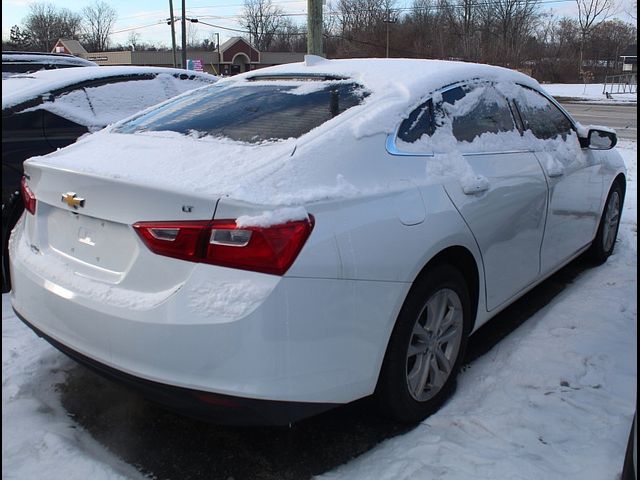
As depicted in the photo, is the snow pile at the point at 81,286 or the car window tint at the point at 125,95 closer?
the snow pile at the point at 81,286

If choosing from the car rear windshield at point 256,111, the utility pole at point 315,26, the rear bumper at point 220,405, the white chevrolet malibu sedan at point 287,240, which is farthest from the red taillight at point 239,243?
the utility pole at point 315,26

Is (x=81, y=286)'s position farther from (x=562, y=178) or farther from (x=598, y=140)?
(x=598, y=140)

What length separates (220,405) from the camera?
2.06 meters

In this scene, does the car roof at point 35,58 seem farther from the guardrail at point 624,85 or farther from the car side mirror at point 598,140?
the guardrail at point 624,85

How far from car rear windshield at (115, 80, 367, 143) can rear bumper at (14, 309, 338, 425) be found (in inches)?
42.4

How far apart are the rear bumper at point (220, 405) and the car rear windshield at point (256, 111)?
1078 millimetres

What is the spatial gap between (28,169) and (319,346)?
165 cm

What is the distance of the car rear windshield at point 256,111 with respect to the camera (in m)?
2.66

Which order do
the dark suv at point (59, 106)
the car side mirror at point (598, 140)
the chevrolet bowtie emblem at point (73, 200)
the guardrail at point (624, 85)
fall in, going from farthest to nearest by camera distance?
1. the guardrail at point (624, 85)
2. the car side mirror at point (598, 140)
3. the dark suv at point (59, 106)
4. the chevrolet bowtie emblem at point (73, 200)

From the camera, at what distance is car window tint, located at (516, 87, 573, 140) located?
3732mm

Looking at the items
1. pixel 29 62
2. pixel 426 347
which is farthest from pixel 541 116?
pixel 29 62

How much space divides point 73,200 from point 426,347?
164cm

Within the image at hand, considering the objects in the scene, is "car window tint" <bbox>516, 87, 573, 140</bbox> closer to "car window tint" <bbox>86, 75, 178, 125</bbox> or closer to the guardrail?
"car window tint" <bbox>86, 75, 178, 125</bbox>

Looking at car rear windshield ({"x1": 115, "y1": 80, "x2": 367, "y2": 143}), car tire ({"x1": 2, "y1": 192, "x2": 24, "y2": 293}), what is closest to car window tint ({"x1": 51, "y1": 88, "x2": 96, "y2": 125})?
car tire ({"x1": 2, "y1": 192, "x2": 24, "y2": 293})
